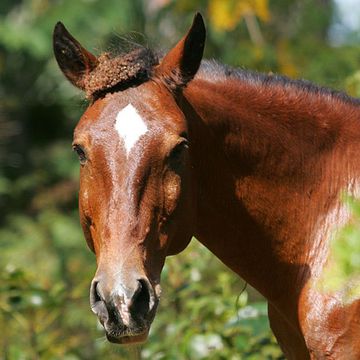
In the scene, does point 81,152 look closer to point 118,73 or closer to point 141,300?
point 118,73

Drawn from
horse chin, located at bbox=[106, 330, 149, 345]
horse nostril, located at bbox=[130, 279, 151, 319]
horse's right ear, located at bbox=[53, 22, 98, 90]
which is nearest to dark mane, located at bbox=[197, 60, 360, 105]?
horse's right ear, located at bbox=[53, 22, 98, 90]

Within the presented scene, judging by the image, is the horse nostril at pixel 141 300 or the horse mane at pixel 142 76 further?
the horse mane at pixel 142 76

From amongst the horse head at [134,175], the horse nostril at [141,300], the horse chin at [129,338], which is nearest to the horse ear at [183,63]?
the horse head at [134,175]

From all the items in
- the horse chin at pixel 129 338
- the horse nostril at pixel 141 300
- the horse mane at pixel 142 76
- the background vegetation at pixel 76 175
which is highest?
the horse mane at pixel 142 76

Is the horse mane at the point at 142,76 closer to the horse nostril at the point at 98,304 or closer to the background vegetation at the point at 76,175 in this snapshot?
the background vegetation at the point at 76,175

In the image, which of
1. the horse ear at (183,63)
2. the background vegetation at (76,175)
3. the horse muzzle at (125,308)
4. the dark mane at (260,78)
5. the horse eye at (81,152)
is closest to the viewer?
the horse muzzle at (125,308)

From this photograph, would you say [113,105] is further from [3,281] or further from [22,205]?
[22,205]

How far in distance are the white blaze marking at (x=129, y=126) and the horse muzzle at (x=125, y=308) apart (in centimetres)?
57

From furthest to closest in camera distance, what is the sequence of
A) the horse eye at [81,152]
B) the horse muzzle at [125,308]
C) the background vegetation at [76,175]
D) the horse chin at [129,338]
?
1. the background vegetation at [76,175]
2. the horse eye at [81,152]
3. the horse chin at [129,338]
4. the horse muzzle at [125,308]

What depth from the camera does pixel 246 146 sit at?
461cm

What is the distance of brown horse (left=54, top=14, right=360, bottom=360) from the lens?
4219 millimetres

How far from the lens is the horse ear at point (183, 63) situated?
4457 millimetres

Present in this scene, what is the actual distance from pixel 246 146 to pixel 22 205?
10581 mm

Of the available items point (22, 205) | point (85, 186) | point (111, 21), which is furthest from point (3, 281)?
point (111, 21)
